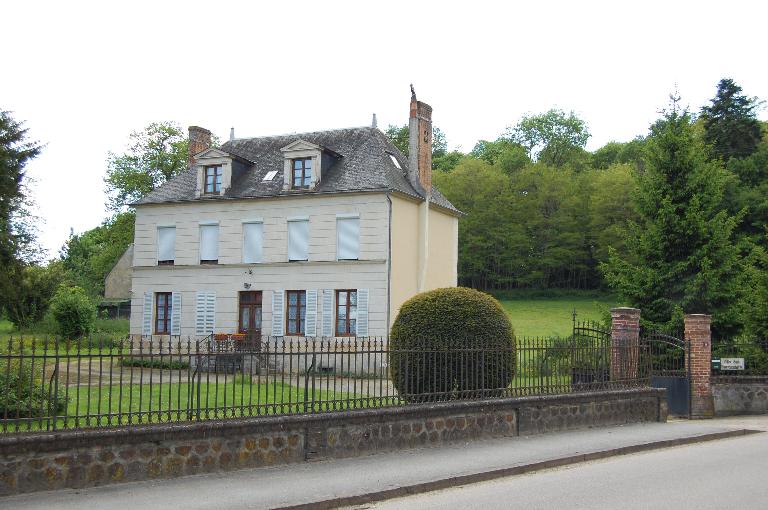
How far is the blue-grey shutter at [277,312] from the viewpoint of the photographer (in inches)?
1197

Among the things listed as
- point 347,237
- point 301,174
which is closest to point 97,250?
point 301,174

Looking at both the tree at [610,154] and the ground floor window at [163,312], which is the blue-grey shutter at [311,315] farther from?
the tree at [610,154]

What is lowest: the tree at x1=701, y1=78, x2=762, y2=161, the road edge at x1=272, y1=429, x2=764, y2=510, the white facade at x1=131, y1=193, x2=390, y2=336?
the road edge at x1=272, y1=429, x2=764, y2=510

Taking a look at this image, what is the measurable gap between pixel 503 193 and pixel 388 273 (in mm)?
37840

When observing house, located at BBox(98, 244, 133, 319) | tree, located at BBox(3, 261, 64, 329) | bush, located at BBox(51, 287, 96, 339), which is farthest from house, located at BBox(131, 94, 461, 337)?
house, located at BBox(98, 244, 133, 319)

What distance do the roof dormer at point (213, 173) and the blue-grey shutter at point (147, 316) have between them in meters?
4.96

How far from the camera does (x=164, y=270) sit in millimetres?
32812

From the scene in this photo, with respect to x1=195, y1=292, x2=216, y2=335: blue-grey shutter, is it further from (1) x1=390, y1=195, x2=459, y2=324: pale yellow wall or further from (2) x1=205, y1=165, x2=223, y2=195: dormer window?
(1) x1=390, y1=195, x2=459, y2=324: pale yellow wall

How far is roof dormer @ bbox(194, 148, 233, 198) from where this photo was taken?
32375 mm

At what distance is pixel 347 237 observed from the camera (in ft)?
97.1

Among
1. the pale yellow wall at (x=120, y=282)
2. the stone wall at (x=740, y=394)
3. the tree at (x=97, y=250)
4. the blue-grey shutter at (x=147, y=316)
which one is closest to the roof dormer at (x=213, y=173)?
the blue-grey shutter at (x=147, y=316)

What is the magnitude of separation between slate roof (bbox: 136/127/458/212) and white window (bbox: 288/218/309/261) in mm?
1227

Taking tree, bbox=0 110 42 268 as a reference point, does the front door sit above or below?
below

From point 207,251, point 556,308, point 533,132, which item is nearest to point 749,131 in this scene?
point 556,308
